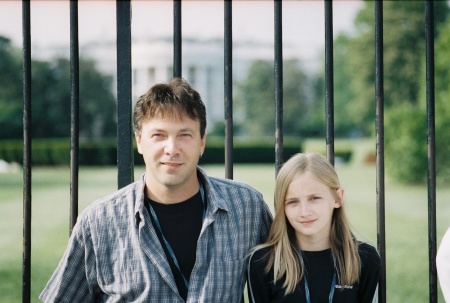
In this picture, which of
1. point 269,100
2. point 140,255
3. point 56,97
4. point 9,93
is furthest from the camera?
point 269,100

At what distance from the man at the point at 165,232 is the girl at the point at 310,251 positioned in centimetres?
7

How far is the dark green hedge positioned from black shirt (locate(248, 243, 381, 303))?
2458cm

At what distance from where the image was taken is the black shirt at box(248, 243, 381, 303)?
82.2 inches

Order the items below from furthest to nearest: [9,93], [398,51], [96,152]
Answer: [9,93] < [96,152] < [398,51]

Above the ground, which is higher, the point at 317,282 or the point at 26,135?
the point at 26,135

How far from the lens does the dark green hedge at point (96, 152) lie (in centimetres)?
2808

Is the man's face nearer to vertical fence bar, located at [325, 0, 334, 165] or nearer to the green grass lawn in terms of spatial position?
vertical fence bar, located at [325, 0, 334, 165]

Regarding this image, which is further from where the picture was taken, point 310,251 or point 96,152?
point 96,152

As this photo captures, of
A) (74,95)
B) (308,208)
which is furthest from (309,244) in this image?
(74,95)

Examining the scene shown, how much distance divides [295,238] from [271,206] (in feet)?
39.9

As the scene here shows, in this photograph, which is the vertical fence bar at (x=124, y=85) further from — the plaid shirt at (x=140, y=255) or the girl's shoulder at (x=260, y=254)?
the girl's shoulder at (x=260, y=254)

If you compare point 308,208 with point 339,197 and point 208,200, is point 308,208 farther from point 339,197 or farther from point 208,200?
point 208,200

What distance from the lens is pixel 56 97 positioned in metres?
34.3

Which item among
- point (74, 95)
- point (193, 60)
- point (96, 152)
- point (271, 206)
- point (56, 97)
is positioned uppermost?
point (193, 60)
